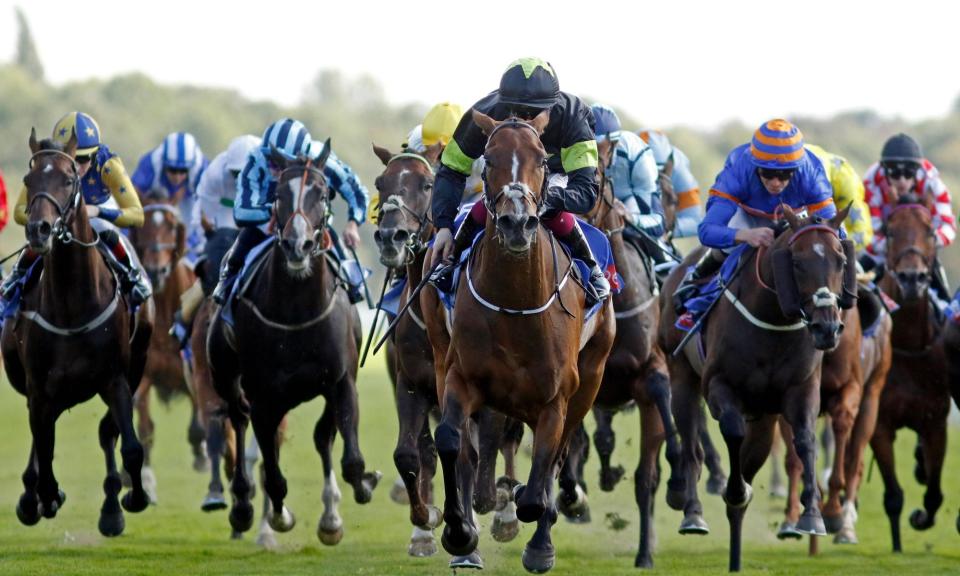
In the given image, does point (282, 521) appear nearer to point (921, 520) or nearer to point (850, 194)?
point (850, 194)

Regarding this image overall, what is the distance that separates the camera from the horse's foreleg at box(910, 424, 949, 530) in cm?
1396

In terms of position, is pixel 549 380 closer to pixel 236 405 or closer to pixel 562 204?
pixel 562 204

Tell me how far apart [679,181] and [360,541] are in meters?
3.86

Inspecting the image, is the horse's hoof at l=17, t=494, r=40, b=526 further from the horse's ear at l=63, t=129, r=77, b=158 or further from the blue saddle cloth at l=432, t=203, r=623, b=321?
the blue saddle cloth at l=432, t=203, r=623, b=321

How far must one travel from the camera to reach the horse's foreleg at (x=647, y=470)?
12.0 m

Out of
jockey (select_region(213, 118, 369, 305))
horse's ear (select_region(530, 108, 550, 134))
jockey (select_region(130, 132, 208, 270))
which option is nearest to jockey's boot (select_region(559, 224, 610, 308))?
horse's ear (select_region(530, 108, 550, 134))

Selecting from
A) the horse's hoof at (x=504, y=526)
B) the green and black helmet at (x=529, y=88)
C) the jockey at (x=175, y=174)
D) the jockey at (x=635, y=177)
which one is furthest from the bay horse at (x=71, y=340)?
the jockey at (x=175, y=174)

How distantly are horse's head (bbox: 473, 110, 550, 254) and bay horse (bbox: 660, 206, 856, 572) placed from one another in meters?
2.34

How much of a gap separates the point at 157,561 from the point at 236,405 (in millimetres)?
1256

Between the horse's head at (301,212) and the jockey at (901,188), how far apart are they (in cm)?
517

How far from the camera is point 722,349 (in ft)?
35.7

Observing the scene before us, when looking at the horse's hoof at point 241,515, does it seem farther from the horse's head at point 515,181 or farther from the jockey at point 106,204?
the horse's head at point 515,181

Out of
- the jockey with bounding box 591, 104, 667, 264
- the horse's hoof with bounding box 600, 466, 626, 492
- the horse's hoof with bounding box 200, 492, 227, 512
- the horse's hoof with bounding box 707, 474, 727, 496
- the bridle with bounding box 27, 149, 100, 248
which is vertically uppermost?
the jockey with bounding box 591, 104, 667, 264

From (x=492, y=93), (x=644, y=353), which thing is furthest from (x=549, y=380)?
(x=644, y=353)
